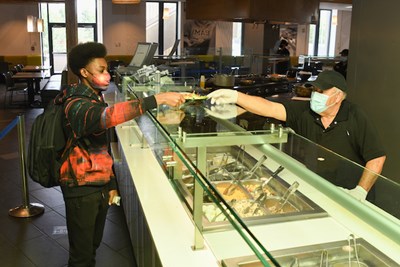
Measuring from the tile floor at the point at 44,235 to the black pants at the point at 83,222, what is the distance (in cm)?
84

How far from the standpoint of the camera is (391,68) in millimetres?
3656

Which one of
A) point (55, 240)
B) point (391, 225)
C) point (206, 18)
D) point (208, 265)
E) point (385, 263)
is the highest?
point (206, 18)

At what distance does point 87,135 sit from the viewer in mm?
2285

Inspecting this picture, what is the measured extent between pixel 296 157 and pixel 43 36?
53.2ft

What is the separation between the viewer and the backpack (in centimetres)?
231

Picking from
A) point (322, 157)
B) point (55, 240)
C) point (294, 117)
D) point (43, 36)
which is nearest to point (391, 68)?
point (294, 117)

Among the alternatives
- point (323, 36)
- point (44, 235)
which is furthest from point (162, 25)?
point (44, 235)

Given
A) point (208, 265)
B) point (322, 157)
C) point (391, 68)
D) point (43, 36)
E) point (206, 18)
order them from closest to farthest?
point (208, 265) → point (322, 157) → point (391, 68) → point (206, 18) → point (43, 36)

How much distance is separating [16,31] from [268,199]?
50.7 feet

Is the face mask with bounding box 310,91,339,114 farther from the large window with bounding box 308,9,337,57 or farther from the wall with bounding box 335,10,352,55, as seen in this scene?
the wall with bounding box 335,10,352,55

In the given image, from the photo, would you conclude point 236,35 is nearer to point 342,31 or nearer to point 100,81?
point 342,31

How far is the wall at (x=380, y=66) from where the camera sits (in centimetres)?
364

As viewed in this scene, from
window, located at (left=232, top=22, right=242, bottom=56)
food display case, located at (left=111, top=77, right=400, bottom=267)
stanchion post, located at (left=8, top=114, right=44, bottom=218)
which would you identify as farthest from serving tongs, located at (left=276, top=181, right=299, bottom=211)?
window, located at (left=232, top=22, right=242, bottom=56)

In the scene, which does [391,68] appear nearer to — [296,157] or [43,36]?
[296,157]
